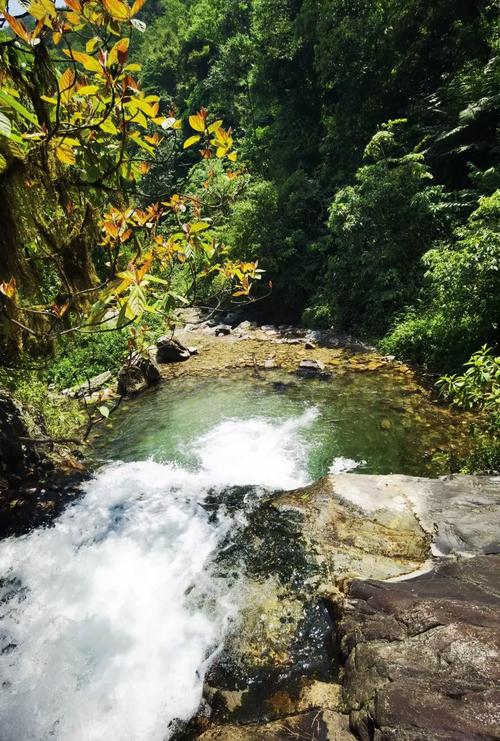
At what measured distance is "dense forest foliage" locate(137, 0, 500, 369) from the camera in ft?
30.7

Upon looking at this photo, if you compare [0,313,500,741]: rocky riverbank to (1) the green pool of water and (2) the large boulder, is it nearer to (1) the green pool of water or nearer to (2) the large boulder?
(1) the green pool of water

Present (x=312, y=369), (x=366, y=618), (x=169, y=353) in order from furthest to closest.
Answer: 1. (x=169, y=353)
2. (x=312, y=369)
3. (x=366, y=618)

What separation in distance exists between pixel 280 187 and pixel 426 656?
61.0 feet

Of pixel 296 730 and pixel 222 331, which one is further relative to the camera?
pixel 222 331

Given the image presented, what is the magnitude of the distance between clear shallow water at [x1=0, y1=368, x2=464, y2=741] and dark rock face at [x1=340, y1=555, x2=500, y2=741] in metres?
1.42

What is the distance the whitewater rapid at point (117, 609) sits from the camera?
3.24 meters

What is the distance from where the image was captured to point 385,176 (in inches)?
468

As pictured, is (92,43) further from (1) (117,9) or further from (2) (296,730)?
(2) (296,730)

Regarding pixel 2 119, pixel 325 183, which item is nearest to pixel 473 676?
pixel 2 119

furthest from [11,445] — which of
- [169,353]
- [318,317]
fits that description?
[318,317]

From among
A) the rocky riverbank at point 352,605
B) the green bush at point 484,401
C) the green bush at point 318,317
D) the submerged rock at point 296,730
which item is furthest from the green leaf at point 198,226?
the green bush at point 318,317

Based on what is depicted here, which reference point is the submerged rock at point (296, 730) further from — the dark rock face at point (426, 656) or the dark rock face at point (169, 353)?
the dark rock face at point (169, 353)

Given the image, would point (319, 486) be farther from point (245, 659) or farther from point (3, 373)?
point (3, 373)

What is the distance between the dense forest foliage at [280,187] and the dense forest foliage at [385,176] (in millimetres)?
64
